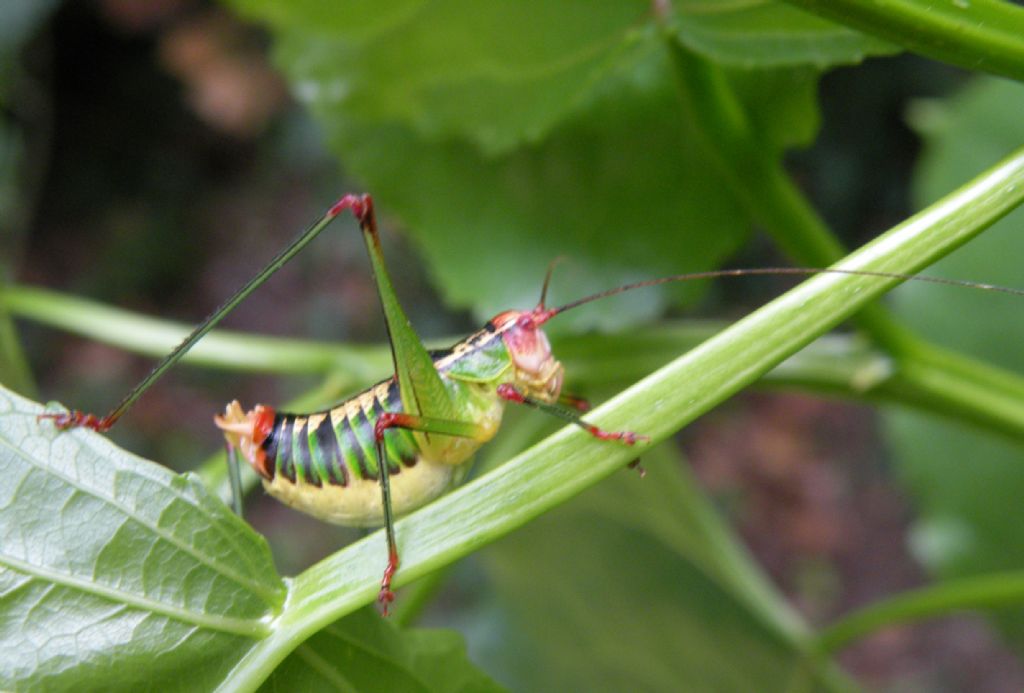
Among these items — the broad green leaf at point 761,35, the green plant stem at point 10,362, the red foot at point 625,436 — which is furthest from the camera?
the green plant stem at point 10,362

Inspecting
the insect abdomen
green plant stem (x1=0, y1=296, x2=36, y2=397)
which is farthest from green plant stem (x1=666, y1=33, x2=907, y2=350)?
green plant stem (x1=0, y1=296, x2=36, y2=397)

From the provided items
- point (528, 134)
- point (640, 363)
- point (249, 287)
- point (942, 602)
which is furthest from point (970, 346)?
point (249, 287)

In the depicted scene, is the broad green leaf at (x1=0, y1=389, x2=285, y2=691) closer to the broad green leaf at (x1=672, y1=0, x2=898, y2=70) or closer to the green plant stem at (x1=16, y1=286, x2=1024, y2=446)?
the green plant stem at (x1=16, y1=286, x2=1024, y2=446)

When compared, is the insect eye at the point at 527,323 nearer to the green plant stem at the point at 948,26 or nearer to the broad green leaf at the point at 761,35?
the broad green leaf at the point at 761,35

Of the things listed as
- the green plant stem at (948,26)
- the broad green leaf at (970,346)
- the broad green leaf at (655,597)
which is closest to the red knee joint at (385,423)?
the green plant stem at (948,26)

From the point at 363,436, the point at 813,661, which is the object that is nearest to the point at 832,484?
the point at 813,661

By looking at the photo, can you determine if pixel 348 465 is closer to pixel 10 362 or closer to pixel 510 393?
pixel 510 393

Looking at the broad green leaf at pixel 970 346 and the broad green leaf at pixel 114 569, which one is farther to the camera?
the broad green leaf at pixel 970 346
